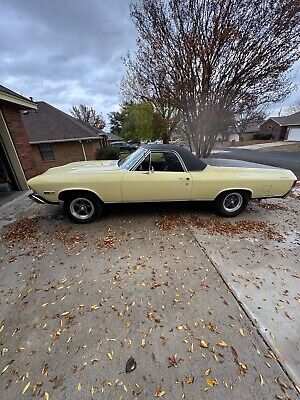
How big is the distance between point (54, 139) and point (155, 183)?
1421 centimetres

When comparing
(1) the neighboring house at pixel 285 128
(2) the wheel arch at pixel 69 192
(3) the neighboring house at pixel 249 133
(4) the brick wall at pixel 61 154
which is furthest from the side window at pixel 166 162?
(3) the neighboring house at pixel 249 133

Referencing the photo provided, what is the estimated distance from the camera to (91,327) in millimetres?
2160

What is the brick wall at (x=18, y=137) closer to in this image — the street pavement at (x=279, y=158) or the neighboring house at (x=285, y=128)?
the street pavement at (x=279, y=158)

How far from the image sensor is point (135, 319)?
2252 mm

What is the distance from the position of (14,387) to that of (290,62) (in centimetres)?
1067

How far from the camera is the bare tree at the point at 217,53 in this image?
6.86 metres

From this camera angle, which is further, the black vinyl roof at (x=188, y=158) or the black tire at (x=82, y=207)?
the black vinyl roof at (x=188, y=158)

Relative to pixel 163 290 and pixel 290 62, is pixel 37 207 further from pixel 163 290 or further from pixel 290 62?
pixel 290 62

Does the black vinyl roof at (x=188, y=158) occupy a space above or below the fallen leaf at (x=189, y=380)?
above

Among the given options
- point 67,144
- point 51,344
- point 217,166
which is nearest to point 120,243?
point 51,344

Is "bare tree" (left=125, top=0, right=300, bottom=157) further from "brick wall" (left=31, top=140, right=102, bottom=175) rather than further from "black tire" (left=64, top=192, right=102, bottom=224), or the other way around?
"brick wall" (left=31, top=140, right=102, bottom=175)

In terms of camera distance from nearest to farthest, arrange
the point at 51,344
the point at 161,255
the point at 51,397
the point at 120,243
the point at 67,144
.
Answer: the point at 51,397, the point at 51,344, the point at 161,255, the point at 120,243, the point at 67,144

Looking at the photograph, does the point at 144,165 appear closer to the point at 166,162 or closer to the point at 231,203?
the point at 166,162

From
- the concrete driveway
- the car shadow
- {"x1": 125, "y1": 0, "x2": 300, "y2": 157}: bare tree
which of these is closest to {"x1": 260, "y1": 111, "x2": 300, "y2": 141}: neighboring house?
{"x1": 125, "y1": 0, "x2": 300, "y2": 157}: bare tree
